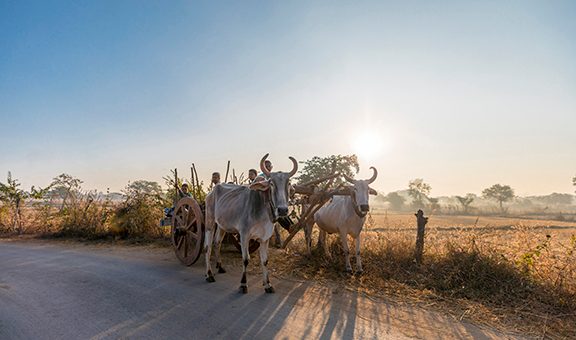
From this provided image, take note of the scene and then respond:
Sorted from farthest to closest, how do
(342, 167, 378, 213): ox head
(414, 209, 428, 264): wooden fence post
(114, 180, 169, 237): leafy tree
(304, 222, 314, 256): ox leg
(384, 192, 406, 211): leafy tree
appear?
(384, 192, 406, 211): leafy tree < (114, 180, 169, 237): leafy tree < (304, 222, 314, 256): ox leg < (414, 209, 428, 264): wooden fence post < (342, 167, 378, 213): ox head

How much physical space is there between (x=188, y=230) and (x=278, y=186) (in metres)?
3.61

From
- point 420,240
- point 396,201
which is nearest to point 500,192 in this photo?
point 396,201

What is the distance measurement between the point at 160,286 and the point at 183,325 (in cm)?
201

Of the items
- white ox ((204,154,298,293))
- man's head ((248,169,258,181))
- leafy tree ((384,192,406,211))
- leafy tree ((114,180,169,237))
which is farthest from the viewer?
leafy tree ((384,192,406,211))

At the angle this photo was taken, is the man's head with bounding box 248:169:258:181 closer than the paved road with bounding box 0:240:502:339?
No

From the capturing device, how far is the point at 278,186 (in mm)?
5148

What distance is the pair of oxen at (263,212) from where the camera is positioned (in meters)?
5.23

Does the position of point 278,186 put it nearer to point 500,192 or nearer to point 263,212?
point 263,212

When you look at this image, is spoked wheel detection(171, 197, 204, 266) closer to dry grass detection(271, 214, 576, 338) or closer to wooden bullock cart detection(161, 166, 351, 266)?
wooden bullock cart detection(161, 166, 351, 266)

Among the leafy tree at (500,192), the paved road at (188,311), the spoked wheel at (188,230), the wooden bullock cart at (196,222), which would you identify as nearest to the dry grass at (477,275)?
the paved road at (188,311)

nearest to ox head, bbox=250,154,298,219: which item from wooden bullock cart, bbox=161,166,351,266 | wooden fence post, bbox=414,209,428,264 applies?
wooden bullock cart, bbox=161,166,351,266

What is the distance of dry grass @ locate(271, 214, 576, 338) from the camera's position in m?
4.54

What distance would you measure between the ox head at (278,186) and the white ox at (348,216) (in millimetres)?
1566

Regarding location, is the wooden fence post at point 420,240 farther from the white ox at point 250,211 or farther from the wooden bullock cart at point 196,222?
the white ox at point 250,211
